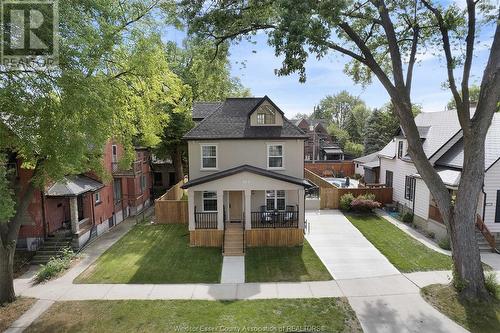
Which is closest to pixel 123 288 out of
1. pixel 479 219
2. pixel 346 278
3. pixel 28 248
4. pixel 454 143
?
pixel 28 248

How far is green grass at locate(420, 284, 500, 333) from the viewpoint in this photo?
1001 centimetres

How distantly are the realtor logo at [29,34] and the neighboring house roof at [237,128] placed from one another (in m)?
10.1

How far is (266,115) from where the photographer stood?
19859 millimetres

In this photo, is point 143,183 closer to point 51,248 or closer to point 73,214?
point 73,214

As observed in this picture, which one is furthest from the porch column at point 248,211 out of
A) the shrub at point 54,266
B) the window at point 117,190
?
the window at point 117,190

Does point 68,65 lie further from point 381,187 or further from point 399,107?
point 381,187

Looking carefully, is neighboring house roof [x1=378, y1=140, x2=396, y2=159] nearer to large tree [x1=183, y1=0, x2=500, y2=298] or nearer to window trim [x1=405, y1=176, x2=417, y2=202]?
window trim [x1=405, y1=176, x2=417, y2=202]

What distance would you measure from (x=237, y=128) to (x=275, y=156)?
3008mm

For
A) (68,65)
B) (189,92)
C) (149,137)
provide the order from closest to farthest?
(68,65) → (149,137) → (189,92)

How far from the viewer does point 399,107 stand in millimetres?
11961

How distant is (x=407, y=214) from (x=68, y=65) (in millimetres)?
21421

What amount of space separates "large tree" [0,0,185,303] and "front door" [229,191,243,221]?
27.9 feet

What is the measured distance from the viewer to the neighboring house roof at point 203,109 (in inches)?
991

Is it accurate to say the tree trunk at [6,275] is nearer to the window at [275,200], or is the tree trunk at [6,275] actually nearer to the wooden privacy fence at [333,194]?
the window at [275,200]
